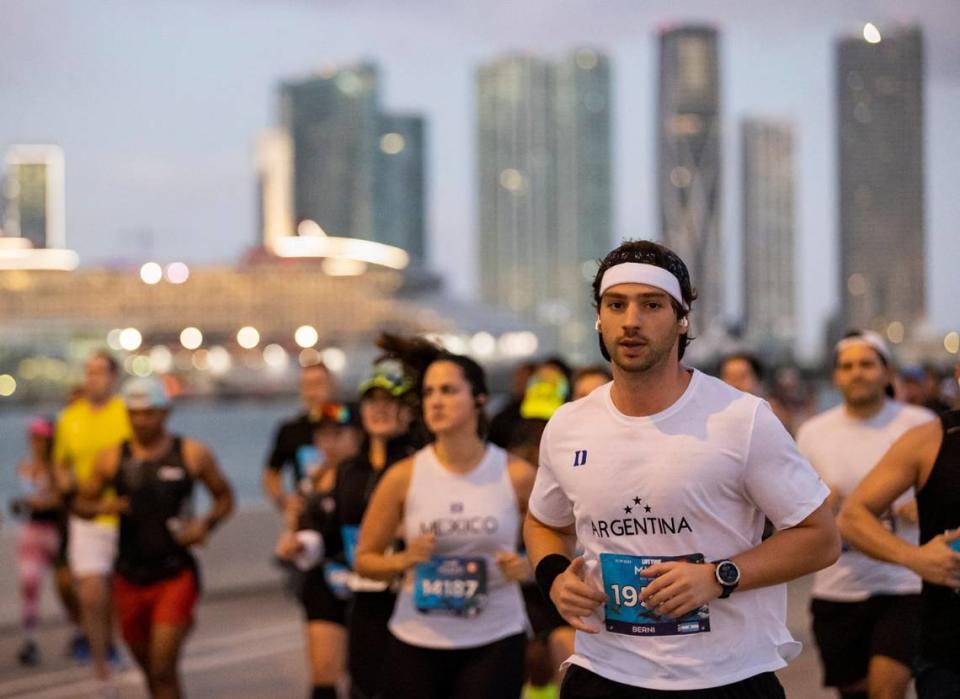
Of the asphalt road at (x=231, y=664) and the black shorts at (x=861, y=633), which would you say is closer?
the black shorts at (x=861, y=633)

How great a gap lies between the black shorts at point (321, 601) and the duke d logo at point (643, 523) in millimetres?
3547

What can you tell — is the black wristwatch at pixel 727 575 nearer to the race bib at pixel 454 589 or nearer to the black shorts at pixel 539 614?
the race bib at pixel 454 589

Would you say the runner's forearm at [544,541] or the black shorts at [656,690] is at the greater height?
the runner's forearm at [544,541]

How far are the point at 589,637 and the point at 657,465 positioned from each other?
1.47 feet

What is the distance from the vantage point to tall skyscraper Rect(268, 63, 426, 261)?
126000 millimetres

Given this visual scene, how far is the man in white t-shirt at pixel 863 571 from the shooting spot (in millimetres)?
5695

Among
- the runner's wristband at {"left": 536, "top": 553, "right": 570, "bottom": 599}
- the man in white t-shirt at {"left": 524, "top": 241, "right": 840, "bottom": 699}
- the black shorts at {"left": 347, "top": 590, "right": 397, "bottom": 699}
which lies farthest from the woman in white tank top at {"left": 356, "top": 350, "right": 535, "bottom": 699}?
the man in white t-shirt at {"left": 524, "top": 241, "right": 840, "bottom": 699}

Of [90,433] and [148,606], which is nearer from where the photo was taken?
[148,606]

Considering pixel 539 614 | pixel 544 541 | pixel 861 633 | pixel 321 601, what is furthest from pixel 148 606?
pixel 544 541

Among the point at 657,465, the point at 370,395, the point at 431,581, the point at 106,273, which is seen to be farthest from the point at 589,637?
the point at 106,273

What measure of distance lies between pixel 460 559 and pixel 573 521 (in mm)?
1670

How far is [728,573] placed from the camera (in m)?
Result: 3.25

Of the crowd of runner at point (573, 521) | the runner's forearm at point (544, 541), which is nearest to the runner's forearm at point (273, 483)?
the crowd of runner at point (573, 521)

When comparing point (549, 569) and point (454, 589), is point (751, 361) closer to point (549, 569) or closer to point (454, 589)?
point (454, 589)
